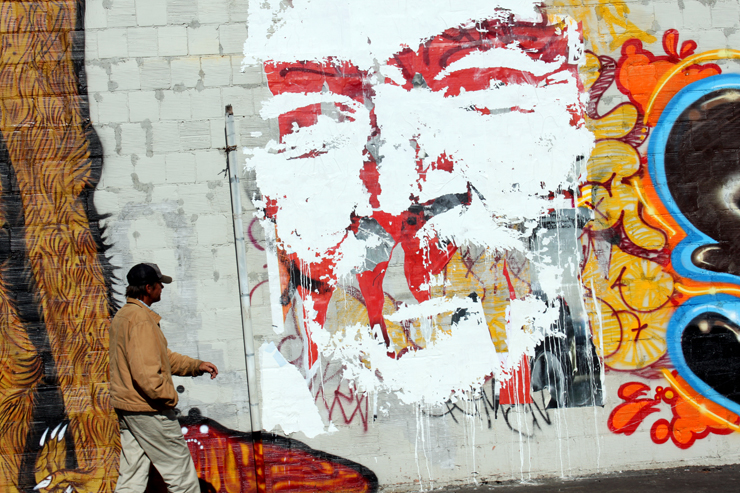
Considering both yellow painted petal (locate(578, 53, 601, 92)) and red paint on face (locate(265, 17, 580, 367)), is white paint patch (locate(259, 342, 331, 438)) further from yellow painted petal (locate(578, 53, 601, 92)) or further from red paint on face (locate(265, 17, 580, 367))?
yellow painted petal (locate(578, 53, 601, 92))

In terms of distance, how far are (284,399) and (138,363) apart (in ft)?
3.75

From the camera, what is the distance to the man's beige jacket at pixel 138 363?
115 inches

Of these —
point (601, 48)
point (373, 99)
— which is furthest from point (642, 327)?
point (373, 99)

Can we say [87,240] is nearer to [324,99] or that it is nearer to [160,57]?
[160,57]

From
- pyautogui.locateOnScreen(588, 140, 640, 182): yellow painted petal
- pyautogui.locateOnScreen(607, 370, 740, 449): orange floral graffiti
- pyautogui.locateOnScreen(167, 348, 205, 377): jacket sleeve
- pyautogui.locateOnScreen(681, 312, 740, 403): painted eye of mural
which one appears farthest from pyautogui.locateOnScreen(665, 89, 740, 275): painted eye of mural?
pyautogui.locateOnScreen(167, 348, 205, 377): jacket sleeve

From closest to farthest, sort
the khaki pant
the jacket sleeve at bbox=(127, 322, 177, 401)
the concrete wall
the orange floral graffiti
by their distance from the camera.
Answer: the jacket sleeve at bbox=(127, 322, 177, 401)
the khaki pant
the concrete wall
the orange floral graffiti

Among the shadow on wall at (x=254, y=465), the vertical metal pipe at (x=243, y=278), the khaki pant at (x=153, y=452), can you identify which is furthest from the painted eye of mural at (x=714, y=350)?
the khaki pant at (x=153, y=452)

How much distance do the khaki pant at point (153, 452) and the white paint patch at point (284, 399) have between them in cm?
73

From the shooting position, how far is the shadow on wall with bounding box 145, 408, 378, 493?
3732mm

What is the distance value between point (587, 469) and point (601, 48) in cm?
299

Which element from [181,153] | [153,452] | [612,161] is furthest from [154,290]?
[612,161]

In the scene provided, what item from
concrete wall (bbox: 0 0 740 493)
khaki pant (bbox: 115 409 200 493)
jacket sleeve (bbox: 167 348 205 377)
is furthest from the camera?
concrete wall (bbox: 0 0 740 493)

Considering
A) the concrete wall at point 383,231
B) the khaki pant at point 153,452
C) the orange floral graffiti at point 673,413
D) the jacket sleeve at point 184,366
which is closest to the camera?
the khaki pant at point 153,452

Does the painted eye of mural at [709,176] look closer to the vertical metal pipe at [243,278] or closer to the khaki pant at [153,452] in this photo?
the vertical metal pipe at [243,278]
